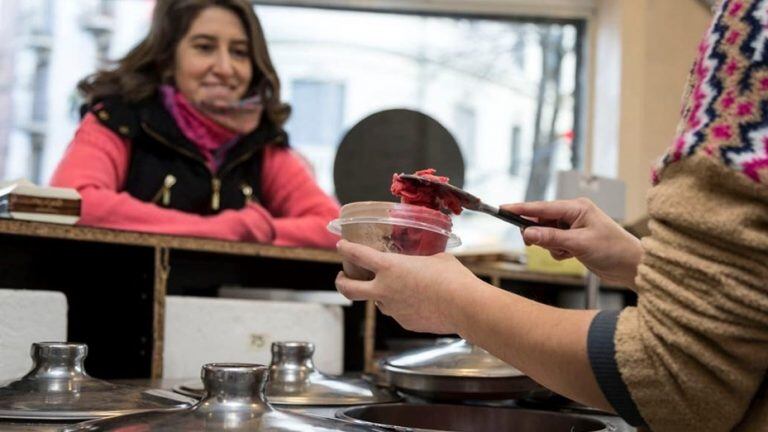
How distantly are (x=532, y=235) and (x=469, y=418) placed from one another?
1.01ft

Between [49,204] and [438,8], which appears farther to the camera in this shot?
[438,8]

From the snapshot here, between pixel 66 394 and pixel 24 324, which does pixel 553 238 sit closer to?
pixel 66 394

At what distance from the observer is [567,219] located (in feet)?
4.26

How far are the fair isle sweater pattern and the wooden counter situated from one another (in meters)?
1.08

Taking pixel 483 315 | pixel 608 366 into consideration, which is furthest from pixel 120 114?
pixel 608 366

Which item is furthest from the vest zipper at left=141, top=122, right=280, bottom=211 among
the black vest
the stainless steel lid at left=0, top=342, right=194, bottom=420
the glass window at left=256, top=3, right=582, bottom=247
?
the stainless steel lid at left=0, top=342, right=194, bottom=420

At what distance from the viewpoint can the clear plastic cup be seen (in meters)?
1.06

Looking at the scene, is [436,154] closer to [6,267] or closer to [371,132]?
[371,132]

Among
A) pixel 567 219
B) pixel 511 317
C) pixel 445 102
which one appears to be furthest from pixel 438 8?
pixel 511 317

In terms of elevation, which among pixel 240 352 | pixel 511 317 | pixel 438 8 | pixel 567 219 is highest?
pixel 438 8

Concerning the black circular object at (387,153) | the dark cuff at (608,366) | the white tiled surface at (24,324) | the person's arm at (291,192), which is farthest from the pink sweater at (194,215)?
the dark cuff at (608,366)

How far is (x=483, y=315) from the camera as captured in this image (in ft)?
3.01

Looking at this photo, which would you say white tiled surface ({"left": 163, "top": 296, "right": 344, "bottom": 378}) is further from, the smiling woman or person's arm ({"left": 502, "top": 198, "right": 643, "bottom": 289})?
person's arm ({"left": 502, "top": 198, "right": 643, "bottom": 289})

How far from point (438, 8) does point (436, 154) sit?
4.53ft
